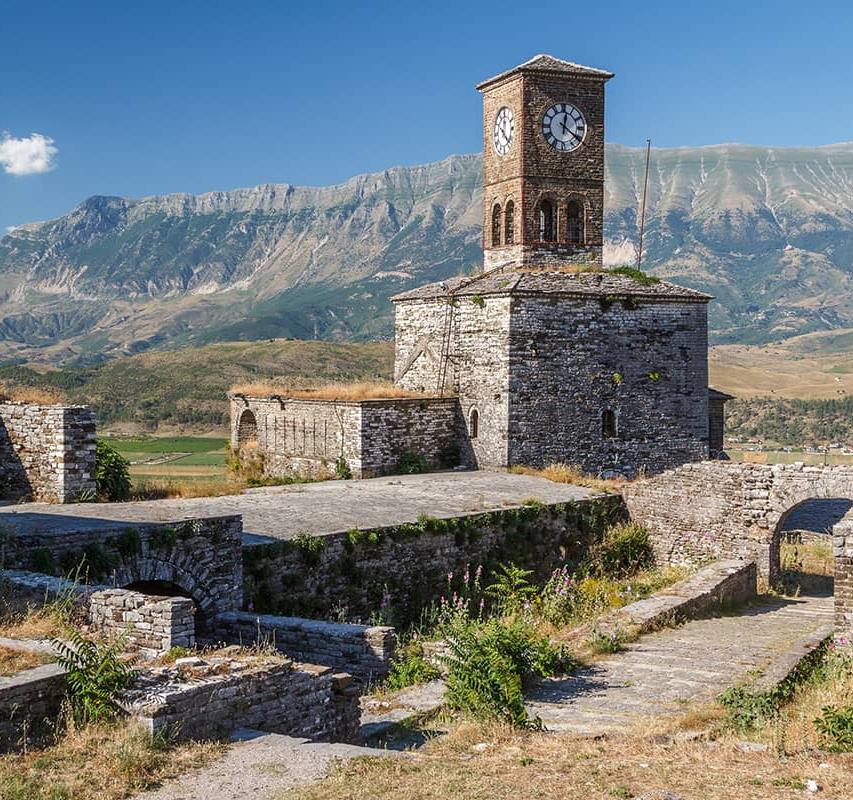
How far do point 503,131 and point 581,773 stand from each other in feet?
77.8

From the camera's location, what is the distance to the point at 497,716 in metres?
10.2

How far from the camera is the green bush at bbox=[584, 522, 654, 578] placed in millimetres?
22406

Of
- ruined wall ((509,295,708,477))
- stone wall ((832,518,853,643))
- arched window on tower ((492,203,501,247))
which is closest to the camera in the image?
stone wall ((832,518,853,643))

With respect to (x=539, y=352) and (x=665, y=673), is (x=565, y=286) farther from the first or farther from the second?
(x=665, y=673)

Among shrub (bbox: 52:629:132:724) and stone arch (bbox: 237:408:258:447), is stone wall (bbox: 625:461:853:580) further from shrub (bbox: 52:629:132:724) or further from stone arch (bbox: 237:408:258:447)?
shrub (bbox: 52:629:132:724)

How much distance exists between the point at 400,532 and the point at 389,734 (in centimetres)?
742

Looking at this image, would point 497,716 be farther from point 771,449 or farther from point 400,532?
point 771,449

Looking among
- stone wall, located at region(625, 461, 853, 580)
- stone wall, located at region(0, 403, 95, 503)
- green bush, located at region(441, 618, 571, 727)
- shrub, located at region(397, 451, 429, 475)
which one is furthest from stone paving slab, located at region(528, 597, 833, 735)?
shrub, located at region(397, 451, 429, 475)

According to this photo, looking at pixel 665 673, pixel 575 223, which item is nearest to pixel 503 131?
pixel 575 223

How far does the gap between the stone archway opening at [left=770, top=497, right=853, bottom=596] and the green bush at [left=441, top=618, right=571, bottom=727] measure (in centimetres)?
716

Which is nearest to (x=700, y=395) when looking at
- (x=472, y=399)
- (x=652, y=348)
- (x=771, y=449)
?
(x=652, y=348)

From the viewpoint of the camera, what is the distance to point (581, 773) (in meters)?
8.35

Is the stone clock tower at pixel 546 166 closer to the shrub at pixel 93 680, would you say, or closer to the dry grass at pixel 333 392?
the dry grass at pixel 333 392

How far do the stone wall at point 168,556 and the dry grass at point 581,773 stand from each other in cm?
618
